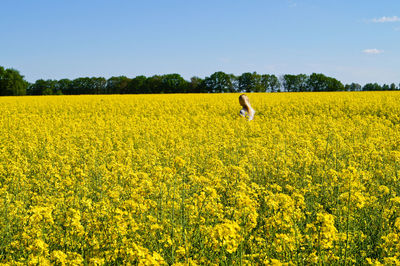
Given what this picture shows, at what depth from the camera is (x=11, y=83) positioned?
67125 mm

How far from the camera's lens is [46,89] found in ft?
251

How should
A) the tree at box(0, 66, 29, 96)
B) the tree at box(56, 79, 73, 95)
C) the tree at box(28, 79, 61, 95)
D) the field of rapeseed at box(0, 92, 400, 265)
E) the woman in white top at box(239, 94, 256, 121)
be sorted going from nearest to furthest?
the field of rapeseed at box(0, 92, 400, 265) < the woman in white top at box(239, 94, 256, 121) < the tree at box(0, 66, 29, 96) < the tree at box(28, 79, 61, 95) < the tree at box(56, 79, 73, 95)

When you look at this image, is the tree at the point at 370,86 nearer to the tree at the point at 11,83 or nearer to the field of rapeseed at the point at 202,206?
the field of rapeseed at the point at 202,206

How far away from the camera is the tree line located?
253ft

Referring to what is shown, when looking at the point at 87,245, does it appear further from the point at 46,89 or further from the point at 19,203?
the point at 46,89

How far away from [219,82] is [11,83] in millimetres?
47028

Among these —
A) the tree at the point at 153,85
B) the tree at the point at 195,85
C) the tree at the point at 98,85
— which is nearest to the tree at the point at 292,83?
the tree at the point at 195,85

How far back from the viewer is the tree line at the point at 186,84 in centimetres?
7700

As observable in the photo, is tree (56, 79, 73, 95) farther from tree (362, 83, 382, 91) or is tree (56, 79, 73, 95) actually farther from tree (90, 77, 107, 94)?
tree (362, 83, 382, 91)

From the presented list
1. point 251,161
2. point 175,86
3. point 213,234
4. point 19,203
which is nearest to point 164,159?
point 251,161

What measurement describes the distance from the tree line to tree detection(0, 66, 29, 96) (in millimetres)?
691

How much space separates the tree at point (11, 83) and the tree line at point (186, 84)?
691mm

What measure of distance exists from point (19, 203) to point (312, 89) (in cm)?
8427

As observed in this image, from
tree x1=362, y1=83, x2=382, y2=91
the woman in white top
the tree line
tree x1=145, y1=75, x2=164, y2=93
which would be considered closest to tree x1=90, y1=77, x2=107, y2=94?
the tree line
